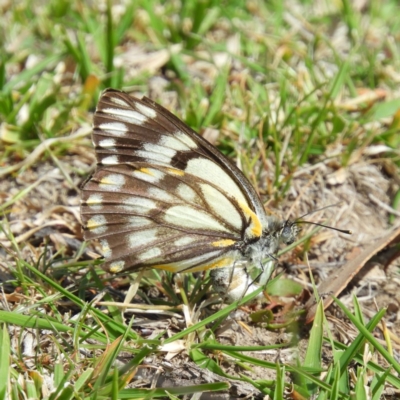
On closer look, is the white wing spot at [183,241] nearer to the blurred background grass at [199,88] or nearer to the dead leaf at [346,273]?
the blurred background grass at [199,88]

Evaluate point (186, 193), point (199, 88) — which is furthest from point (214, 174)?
point (199, 88)

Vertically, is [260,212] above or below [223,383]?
above

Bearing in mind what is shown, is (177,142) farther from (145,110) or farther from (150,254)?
(150,254)

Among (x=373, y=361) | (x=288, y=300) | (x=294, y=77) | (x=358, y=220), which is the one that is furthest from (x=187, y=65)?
(x=373, y=361)

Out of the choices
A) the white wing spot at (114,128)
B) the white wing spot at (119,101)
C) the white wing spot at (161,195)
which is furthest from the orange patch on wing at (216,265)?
the white wing spot at (119,101)

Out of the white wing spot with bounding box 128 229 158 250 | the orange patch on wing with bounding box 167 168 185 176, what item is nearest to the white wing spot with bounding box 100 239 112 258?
the white wing spot with bounding box 128 229 158 250

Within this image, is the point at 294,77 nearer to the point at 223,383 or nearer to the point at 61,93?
the point at 61,93

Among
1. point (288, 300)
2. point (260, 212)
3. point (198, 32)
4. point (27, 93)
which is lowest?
point (288, 300)

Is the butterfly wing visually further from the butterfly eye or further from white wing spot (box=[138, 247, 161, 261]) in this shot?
the butterfly eye
